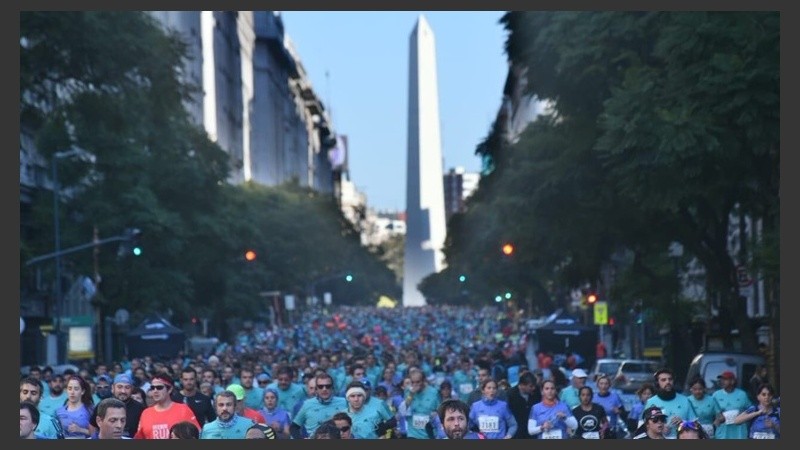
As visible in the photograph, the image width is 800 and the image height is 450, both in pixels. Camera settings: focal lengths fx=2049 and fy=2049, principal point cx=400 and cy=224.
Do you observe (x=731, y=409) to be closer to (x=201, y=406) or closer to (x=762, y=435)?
(x=762, y=435)

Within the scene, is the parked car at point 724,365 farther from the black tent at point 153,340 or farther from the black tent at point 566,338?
the black tent at point 153,340

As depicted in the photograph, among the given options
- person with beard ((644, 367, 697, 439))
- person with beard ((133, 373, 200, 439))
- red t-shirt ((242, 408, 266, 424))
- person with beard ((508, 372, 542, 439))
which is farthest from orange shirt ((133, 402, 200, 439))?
person with beard ((508, 372, 542, 439))

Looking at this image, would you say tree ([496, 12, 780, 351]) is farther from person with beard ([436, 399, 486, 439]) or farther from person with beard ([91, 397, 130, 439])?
person with beard ([91, 397, 130, 439])

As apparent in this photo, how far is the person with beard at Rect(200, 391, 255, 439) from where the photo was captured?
53.1 feet

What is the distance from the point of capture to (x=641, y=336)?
190 ft

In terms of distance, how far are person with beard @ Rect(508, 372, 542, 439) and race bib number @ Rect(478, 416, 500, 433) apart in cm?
396

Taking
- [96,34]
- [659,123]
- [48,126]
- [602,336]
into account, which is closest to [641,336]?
[602,336]

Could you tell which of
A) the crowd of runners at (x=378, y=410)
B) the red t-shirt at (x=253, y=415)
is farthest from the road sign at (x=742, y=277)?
the red t-shirt at (x=253, y=415)

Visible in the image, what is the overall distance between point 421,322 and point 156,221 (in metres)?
66.0

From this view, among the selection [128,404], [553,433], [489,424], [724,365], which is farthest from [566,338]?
[128,404]

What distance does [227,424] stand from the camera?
16266 millimetres

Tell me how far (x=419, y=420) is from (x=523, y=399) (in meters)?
1.31

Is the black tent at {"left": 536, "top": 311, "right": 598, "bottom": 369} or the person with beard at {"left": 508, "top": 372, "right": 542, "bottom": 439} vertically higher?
the black tent at {"left": 536, "top": 311, "right": 598, "bottom": 369}

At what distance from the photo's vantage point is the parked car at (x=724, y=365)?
99.7ft
